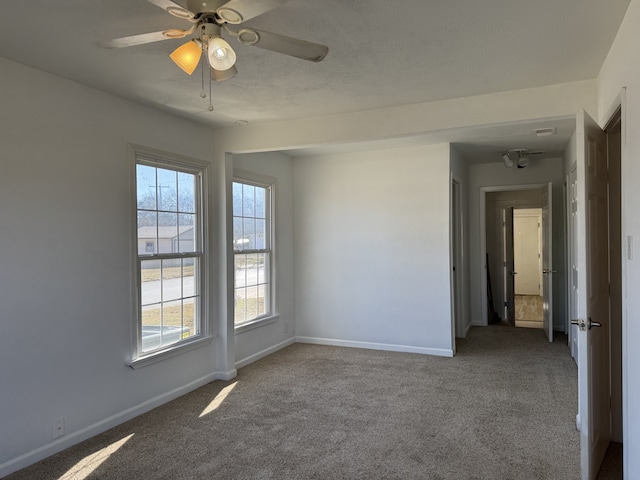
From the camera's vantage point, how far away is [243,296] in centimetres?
506

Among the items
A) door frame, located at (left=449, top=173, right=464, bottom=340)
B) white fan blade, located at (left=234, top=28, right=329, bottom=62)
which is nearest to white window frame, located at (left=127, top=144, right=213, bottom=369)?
white fan blade, located at (left=234, top=28, right=329, bottom=62)

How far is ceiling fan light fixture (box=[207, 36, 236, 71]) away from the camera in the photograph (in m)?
1.79

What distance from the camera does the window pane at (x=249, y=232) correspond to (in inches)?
201

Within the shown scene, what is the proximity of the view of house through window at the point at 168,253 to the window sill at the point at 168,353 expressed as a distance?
0.19ft

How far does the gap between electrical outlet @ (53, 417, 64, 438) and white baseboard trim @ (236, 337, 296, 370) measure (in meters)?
2.00

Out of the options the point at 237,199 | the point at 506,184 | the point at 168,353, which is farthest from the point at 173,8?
the point at 506,184

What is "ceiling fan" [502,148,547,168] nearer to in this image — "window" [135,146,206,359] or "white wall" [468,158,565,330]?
"white wall" [468,158,565,330]

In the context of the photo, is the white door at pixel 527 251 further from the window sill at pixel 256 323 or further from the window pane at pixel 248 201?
the window pane at pixel 248 201

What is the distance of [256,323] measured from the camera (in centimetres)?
516

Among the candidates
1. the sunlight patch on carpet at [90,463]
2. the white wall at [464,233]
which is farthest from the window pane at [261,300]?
the white wall at [464,233]

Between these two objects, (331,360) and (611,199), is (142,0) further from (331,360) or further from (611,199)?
(331,360)

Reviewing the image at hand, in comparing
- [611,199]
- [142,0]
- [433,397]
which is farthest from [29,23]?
[433,397]

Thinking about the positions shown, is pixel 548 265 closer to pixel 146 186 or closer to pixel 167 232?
pixel 167 232

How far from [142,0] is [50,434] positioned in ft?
8.92
